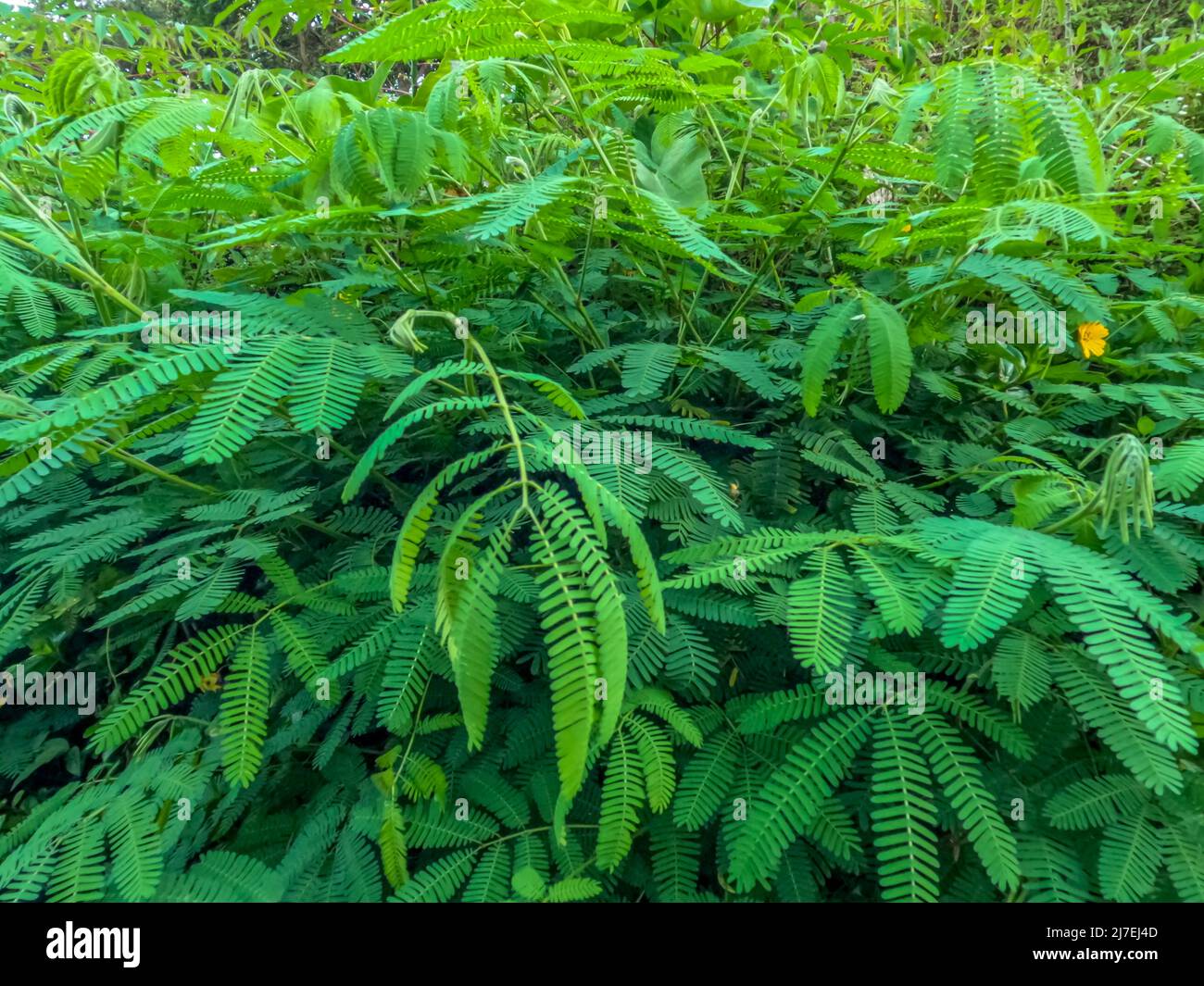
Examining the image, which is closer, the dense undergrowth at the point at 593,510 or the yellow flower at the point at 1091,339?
the dense undergrowth at the point at 593,510

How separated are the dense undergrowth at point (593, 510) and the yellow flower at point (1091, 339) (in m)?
0.08

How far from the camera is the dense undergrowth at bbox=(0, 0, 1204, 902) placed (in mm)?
1021

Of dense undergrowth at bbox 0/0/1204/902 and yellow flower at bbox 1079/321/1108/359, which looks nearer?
dense undergrowth at bbox 0/0/1204/902

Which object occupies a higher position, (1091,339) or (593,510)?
(1091,339)

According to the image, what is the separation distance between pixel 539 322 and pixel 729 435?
0.65m

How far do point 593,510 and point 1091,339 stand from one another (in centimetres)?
148

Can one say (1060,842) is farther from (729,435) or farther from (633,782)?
(729,435)

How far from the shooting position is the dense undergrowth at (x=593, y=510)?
1021 mm

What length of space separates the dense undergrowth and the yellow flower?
0.08m

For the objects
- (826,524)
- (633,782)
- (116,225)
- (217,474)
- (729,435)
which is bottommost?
(633,782)

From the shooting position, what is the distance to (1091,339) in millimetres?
1660

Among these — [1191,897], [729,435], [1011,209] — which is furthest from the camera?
[729,435]

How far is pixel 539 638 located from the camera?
129cm
